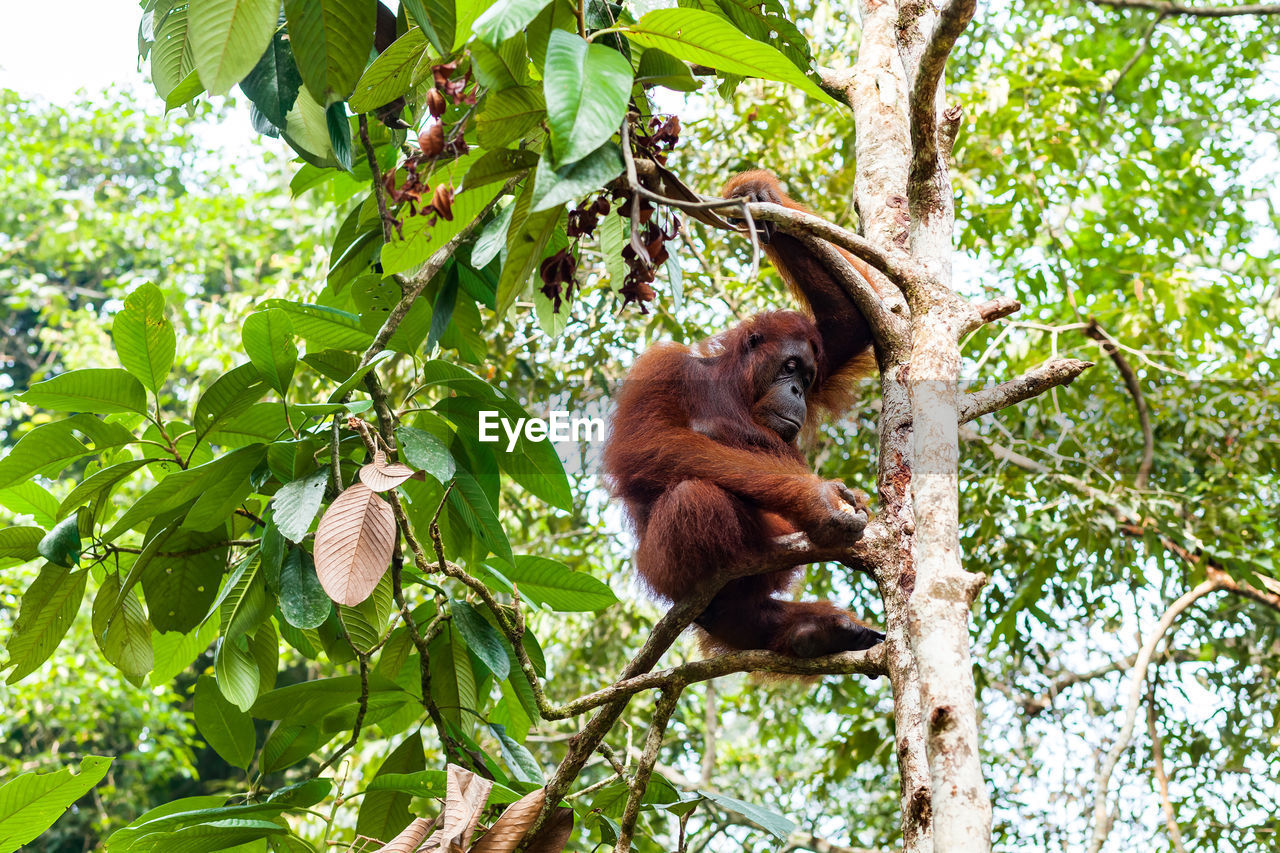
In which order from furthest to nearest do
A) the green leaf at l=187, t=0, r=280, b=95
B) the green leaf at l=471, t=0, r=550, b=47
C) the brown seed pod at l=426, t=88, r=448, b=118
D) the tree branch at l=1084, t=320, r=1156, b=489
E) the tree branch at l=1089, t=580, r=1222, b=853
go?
the tree branch at l=1084, t=320, r=1156, b=489, the tree branch at l=1089, t=580, r=1222, b=853, the brown seed pod at l=426, t=88, r=448, b=118, the green leaf at l=187, t=0, r=280, b=95, the green leaf at l=471, t=0, r=550, b=47

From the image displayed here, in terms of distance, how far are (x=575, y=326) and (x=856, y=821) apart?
124 inches

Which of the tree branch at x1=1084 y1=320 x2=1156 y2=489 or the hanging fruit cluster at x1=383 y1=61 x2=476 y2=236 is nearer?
the hanging fruit cluster at x1=383 y1=61 x2=476 y2=236

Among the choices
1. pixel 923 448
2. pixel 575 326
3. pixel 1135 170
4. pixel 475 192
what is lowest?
pixel 923 448

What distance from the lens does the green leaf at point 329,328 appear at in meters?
2.36

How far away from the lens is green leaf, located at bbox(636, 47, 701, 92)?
1.67 m

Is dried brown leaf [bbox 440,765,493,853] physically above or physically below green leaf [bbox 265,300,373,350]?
below

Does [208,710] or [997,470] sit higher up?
[997,470]

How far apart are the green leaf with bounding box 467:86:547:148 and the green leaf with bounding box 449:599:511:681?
1.06 meters

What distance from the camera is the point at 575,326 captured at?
5289 millimetres

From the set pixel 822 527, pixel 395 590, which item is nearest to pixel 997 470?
pixel 822 527

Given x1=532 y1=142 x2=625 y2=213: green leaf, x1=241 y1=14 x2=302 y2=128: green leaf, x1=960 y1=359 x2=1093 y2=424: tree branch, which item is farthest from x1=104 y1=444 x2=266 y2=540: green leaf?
x1=960 y1=359 x2=1093 y2=424: tree branch

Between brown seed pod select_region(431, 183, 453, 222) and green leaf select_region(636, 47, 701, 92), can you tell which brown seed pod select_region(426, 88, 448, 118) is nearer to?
brown seed pod select_region(431, 183, 453, 222)

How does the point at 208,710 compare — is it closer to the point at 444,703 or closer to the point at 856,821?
the point at 444,703

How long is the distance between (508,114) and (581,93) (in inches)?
11.3
